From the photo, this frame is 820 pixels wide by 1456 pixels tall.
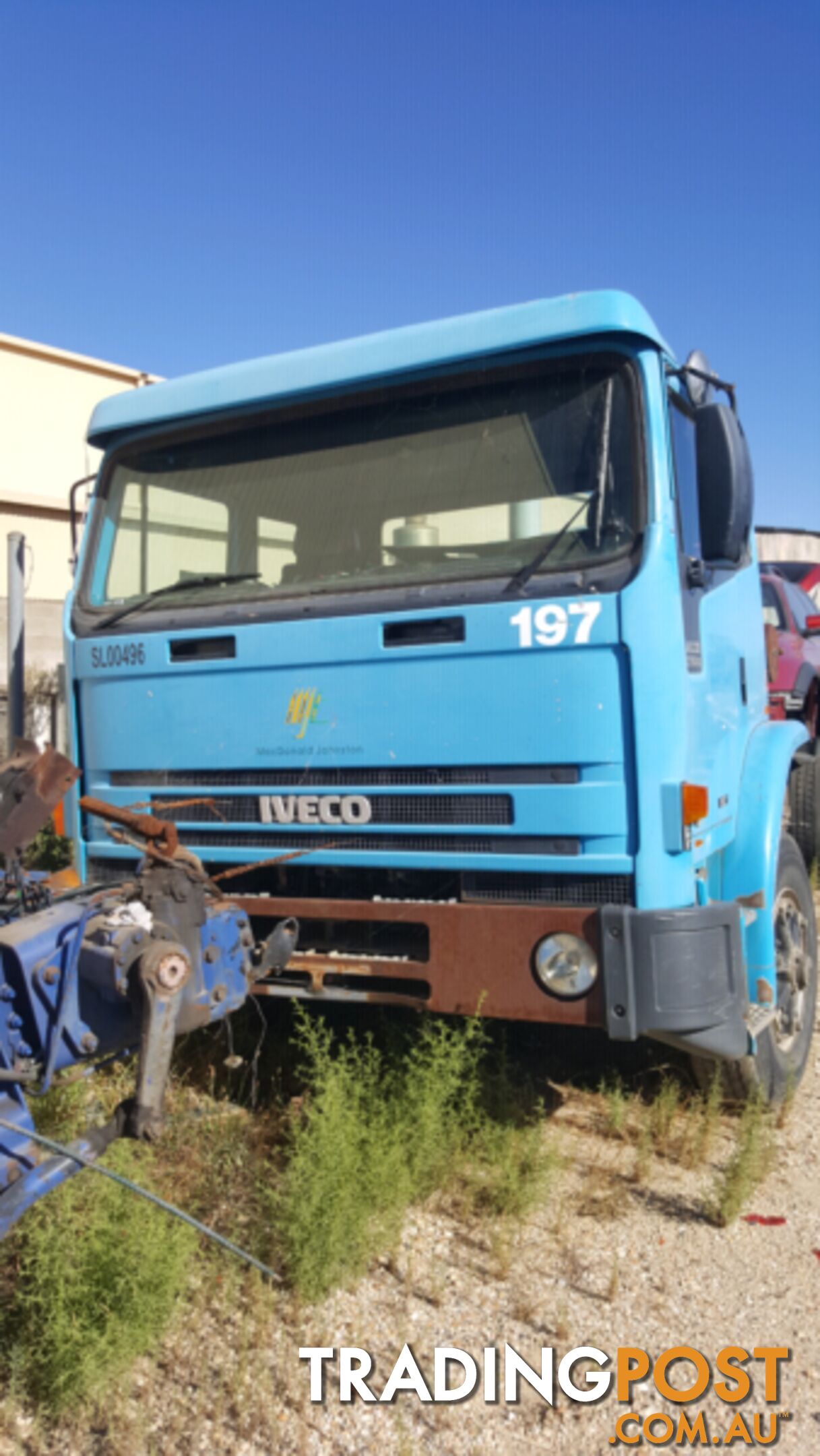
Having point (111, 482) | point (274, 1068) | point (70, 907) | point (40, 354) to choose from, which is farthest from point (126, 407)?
point (40, 354)

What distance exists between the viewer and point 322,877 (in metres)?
3.92

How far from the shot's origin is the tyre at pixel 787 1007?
417 centimetres

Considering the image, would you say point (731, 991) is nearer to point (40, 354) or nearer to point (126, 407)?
point (126, 407)

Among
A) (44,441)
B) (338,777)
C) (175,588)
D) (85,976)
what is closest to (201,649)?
(175,588)

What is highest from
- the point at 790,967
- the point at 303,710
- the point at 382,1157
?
the point at 303,710

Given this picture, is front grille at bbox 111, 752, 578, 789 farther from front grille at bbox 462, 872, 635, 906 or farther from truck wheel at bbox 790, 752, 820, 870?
truck wheel at bbox 790, 752, 820, 870

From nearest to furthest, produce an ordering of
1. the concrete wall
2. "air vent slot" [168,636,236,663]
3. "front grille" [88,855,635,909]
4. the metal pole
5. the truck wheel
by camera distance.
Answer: "front grille" [88,855,635,909], "air vent slot" [168,636,236,663], the metal pole, the truck wheel, the concrete wall

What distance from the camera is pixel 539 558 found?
346 centimetres

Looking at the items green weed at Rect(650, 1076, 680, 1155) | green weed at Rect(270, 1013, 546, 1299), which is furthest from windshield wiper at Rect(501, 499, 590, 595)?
green weed at Rect(650, 1076, 680, 1155)

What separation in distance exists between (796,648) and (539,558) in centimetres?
670

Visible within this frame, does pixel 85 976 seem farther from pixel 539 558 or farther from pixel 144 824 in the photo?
pixel 539 558

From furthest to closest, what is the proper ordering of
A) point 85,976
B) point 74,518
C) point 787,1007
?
point 74,518
point 787,1007
point 85,976

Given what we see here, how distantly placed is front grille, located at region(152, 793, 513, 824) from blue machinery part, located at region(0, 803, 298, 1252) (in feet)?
2.71

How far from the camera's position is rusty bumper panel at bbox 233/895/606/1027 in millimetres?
3381
